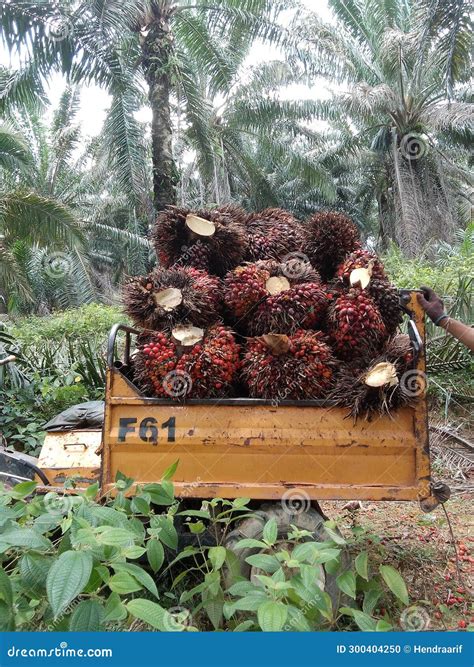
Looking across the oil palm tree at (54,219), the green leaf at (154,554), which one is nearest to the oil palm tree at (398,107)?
the oil palm tree at (54,219)

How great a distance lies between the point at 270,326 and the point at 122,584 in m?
1.74

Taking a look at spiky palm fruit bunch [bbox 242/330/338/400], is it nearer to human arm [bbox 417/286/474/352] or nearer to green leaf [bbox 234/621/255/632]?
human arm [bbox 417/286/474/352]

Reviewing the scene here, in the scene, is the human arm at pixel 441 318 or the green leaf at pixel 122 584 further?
the human arm at pixel 441 318

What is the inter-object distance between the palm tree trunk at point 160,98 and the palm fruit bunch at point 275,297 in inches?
213

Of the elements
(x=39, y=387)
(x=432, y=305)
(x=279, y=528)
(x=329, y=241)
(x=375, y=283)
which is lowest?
(x=39, y=387)

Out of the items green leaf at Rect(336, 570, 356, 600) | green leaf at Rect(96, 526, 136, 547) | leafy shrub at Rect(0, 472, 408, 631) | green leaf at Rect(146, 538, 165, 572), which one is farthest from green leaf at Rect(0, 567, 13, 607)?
green leaf at Rect(336, 570, 356, 600)

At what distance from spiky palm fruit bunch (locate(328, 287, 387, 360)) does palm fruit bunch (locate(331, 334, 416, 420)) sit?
0.18 m

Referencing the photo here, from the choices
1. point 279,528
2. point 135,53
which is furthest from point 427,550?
point 135,53

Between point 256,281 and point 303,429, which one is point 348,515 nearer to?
point 303,429

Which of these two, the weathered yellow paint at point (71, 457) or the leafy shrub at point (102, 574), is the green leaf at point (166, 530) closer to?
the leafy shrub at point (102, 574)

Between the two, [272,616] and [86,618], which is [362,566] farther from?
[86,618]

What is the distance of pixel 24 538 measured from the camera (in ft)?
4.42

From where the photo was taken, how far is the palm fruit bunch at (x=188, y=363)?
106 inches

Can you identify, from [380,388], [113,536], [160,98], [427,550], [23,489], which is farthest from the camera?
[160,98]
